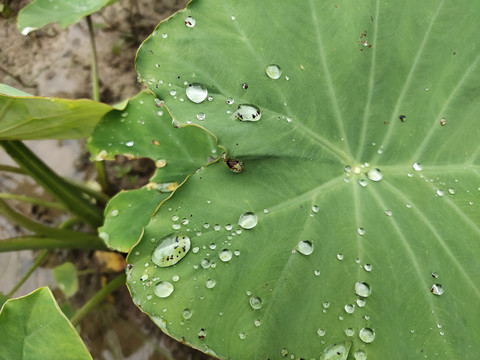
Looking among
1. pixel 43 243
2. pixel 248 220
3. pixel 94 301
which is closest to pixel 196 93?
pixel 248 220

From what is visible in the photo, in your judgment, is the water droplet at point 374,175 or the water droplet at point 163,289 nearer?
the water droplet at point 163,289

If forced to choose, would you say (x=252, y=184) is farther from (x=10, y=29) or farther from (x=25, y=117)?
(x=10, y=29)

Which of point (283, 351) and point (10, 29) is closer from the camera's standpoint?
point (283, 351)

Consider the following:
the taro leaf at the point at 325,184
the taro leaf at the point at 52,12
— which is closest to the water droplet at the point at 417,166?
the taro leaf at the point at 325,184

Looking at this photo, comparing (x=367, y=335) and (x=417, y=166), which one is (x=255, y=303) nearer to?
(x=367, y=335)

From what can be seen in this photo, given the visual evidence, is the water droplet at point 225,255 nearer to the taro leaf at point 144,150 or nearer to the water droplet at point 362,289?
the water droplet at point 362,289

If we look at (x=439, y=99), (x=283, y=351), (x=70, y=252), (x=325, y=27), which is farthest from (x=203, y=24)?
(x=70, y=252)

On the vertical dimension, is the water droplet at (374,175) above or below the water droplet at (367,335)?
above
